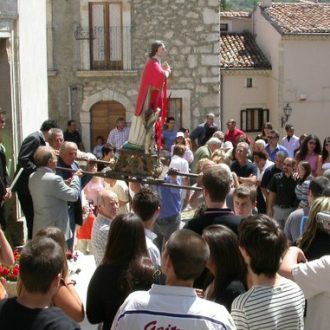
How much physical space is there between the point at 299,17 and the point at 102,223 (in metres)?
21.7

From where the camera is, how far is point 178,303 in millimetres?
3625

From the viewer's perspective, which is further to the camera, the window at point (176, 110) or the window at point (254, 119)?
the window at point (254, 119)

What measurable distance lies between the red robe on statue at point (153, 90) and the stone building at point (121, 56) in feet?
36.1

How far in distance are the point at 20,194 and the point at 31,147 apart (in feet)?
1.69

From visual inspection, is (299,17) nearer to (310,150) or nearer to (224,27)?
(224,27)

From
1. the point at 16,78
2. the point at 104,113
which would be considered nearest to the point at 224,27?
the point at 104,113

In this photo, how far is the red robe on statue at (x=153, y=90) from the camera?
31.1 ft

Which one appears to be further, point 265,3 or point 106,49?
point 265,3

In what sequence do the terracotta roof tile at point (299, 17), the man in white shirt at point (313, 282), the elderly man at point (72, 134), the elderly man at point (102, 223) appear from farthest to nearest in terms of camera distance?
the terracotta roof tile at point (299, 17), the elderly man at point (72, 134), the elderly man at point (102, 223), the man in white shirt at point (313, 282)

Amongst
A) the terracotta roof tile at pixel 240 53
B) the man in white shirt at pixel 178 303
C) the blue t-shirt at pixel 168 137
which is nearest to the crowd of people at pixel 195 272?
the man in white shirt at pixel 178 303

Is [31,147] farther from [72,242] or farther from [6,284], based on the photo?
[6,284]

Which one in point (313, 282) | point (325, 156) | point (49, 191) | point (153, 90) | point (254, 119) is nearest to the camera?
point (313, 282)

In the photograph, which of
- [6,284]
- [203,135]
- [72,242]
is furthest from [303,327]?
[203,135]

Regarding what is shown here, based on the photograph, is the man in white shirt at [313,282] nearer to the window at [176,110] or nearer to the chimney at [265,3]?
the window at [176,110]
